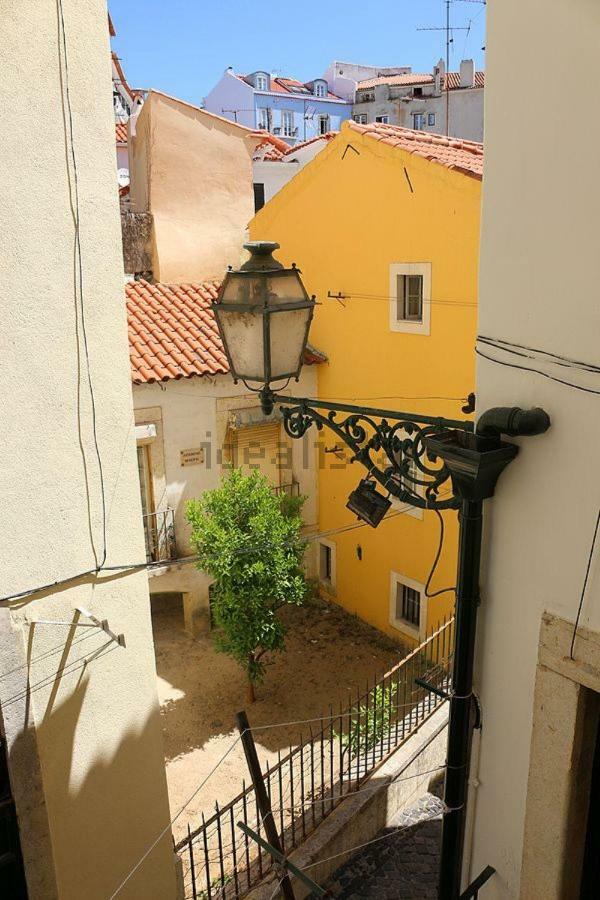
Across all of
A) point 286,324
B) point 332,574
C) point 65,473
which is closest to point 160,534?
point 332,574

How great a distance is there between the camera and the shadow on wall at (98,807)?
416 centimetres

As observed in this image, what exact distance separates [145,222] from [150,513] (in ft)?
19.4

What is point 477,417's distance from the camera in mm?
2895

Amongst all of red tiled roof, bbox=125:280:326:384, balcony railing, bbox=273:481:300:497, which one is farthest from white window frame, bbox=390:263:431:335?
balcony railing, bbox=273:481:300:497

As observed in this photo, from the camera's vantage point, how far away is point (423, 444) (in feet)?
9.75

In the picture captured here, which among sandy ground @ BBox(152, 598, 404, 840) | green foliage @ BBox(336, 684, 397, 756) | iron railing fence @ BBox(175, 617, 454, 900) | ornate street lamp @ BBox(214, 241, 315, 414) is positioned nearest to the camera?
ornate street lamp @ BBox(214, 241, 315, 414)

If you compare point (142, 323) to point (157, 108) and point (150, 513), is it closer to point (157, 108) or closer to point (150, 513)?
point (150, 513)

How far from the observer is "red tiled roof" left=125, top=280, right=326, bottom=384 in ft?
37.1

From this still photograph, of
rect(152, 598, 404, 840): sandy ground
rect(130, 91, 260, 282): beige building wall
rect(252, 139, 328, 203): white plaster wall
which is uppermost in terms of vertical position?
rect(252, 139, 328, 203): white plaster wall

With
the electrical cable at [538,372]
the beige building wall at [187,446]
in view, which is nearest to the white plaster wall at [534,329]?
the electrical cable at [538,372]

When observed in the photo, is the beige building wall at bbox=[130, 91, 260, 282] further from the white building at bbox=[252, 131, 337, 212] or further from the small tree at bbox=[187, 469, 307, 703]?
the small tree at bbox=[187, 469, 307, 703]

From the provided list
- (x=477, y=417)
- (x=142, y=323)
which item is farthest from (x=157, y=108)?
(x=477, y=417)

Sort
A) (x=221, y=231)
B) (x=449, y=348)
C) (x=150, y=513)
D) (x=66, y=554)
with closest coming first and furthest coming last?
1. (x=66, y=554)
2. (x=449, y=348)
3. (x=150, y=513)
4. (x=221, y=231)

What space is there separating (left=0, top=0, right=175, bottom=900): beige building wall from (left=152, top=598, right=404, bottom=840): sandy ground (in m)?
4.93
